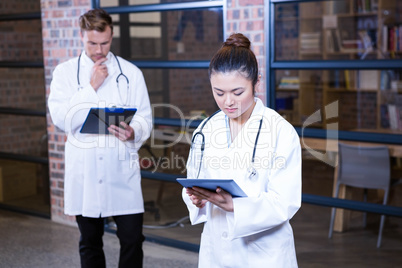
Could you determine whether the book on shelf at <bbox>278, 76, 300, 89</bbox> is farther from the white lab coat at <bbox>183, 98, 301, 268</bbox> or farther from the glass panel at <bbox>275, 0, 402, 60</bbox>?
the white lab coat at <bbox>183, 98, 301, 268</bbox>

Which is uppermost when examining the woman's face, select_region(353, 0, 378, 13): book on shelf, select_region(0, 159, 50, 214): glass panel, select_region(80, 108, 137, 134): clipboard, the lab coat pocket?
select_region(353, 0, 378, 13): book on shelf

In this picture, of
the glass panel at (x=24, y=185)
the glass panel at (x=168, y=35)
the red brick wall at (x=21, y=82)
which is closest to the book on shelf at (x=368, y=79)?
the glass panel at (x=168, y=35)

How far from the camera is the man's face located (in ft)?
10.1

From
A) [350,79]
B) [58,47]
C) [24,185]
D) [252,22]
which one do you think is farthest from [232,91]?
[350,79]

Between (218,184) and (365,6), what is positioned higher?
(365,6)

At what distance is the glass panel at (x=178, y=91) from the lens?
27.6ft

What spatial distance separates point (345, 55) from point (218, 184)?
6.37 m

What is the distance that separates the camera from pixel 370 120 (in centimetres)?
800

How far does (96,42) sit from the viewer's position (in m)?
3.09

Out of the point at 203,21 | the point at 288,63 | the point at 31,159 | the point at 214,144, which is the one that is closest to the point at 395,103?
the point at 203,21

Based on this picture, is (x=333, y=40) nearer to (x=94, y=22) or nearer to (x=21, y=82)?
(x=21, y=82)

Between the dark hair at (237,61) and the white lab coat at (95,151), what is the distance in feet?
3.92

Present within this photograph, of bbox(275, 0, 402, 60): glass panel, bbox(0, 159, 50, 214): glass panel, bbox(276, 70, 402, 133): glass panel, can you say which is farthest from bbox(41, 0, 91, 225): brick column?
bbox(275, 0, 402, 60): glass panel

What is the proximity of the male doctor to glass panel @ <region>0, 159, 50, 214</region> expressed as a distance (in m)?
2.69
